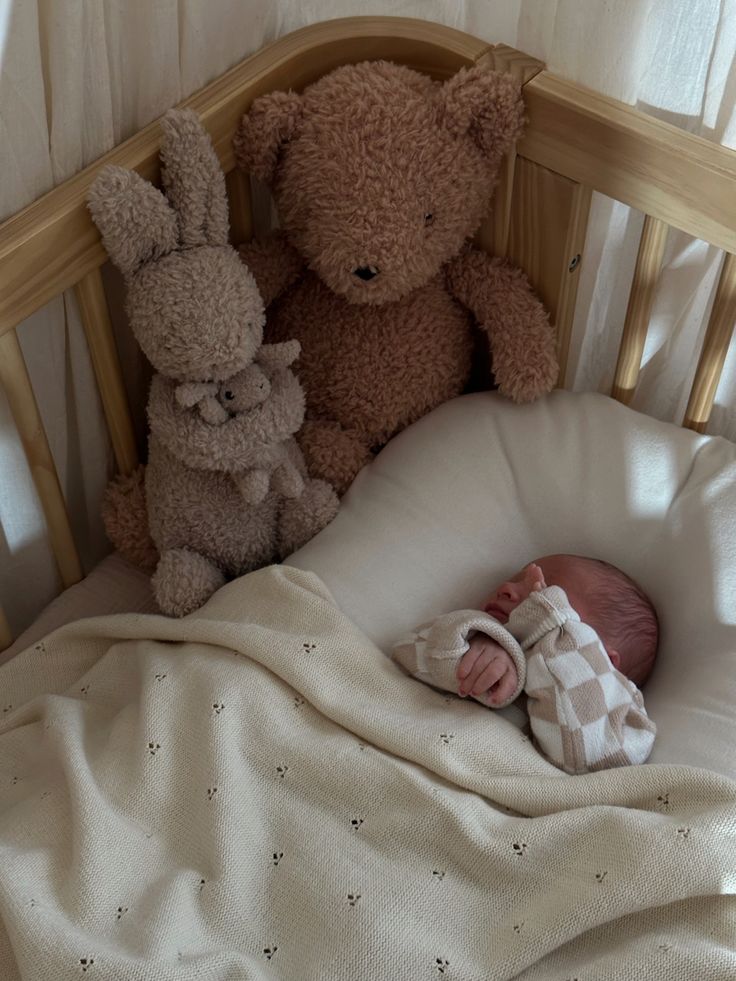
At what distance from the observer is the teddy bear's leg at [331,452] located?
1253 mm

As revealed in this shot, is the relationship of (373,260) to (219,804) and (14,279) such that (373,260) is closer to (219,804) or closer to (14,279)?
(14,279)

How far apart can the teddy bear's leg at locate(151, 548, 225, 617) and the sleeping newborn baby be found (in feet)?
0.78

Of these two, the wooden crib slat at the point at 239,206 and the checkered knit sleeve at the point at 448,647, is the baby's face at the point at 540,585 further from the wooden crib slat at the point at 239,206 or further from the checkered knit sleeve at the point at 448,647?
the wooden crib slat at the point at 239,206

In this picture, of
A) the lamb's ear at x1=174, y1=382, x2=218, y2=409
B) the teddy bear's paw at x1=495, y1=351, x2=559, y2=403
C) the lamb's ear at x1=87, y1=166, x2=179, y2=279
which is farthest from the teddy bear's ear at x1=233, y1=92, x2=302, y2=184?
the teddy bear's paw at x1=495, y1=351, x2=559, y2=403

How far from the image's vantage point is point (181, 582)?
3.82ft

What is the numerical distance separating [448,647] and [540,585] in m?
0.13

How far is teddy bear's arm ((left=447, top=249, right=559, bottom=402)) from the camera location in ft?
4.00

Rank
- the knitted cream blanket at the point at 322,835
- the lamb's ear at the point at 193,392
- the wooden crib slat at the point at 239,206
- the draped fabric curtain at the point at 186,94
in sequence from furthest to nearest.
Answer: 1. the wooden crib slat at the point at 239,206
2. the lamb's ear at the point at 193,392
3. the draped fabric curtain at the point at 186,94
4. the knitted cream blanket at the point at 322,835

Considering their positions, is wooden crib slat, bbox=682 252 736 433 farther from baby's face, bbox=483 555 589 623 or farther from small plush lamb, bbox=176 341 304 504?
small plush lamb, bbox=176 341 304 504

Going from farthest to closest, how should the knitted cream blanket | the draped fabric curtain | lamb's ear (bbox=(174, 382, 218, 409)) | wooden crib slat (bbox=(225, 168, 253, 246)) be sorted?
wooden crib slat (bbox=(225, 168, 253, 246)) < lamb's ear (bbox=(174, 382, 218, 409)) < the draped fabric curtain < the knitted cream blanket

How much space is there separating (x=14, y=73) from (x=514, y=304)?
22.5 inches

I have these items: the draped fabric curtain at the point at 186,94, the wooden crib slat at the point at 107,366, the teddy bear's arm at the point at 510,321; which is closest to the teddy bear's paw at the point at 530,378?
the teddy bear's arm at the point at 510,321

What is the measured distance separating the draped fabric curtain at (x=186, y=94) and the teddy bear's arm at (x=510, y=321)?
87mm

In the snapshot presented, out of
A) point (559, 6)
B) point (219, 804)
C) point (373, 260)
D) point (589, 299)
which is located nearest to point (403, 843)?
point (219, 804)
